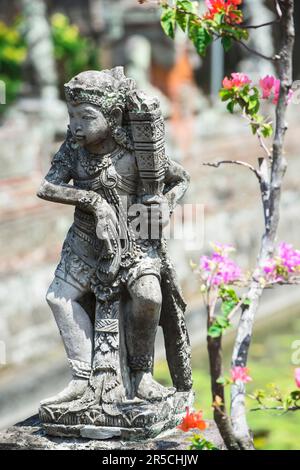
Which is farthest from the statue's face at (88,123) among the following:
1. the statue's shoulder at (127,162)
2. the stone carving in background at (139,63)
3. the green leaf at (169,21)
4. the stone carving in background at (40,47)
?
the stone carving in background at (139,63)

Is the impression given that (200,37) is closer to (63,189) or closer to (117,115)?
(117,115)

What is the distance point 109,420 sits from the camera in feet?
13.6

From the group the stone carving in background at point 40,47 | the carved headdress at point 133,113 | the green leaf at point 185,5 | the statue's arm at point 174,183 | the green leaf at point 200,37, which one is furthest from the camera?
the stone carving in background at point 40,47

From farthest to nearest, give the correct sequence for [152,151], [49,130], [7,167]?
[49,130] < [7,167] < [152,151]

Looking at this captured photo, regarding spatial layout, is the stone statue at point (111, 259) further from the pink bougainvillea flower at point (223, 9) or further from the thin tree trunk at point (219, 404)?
the pink bougainvillea flower at point (223, 9)

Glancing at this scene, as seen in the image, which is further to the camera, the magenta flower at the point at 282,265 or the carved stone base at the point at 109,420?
the magenta flower at the point at 282,265

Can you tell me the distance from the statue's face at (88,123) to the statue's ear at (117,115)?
4 centimetres

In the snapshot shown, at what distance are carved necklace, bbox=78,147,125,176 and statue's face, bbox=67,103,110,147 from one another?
0.32 ft

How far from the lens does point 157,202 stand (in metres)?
4.19

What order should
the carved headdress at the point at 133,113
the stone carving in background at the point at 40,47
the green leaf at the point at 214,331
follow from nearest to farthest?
the carved headdress at the point at 133,113 → the green leaf at the point at 214,331 → the stone carving in background at the point at 40,47

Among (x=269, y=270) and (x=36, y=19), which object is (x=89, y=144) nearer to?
(x=269, y=270)

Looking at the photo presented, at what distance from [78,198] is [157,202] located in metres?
0.31

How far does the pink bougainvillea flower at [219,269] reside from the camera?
4699mm

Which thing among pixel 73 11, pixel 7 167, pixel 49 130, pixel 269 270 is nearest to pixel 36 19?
pixel 49 130
